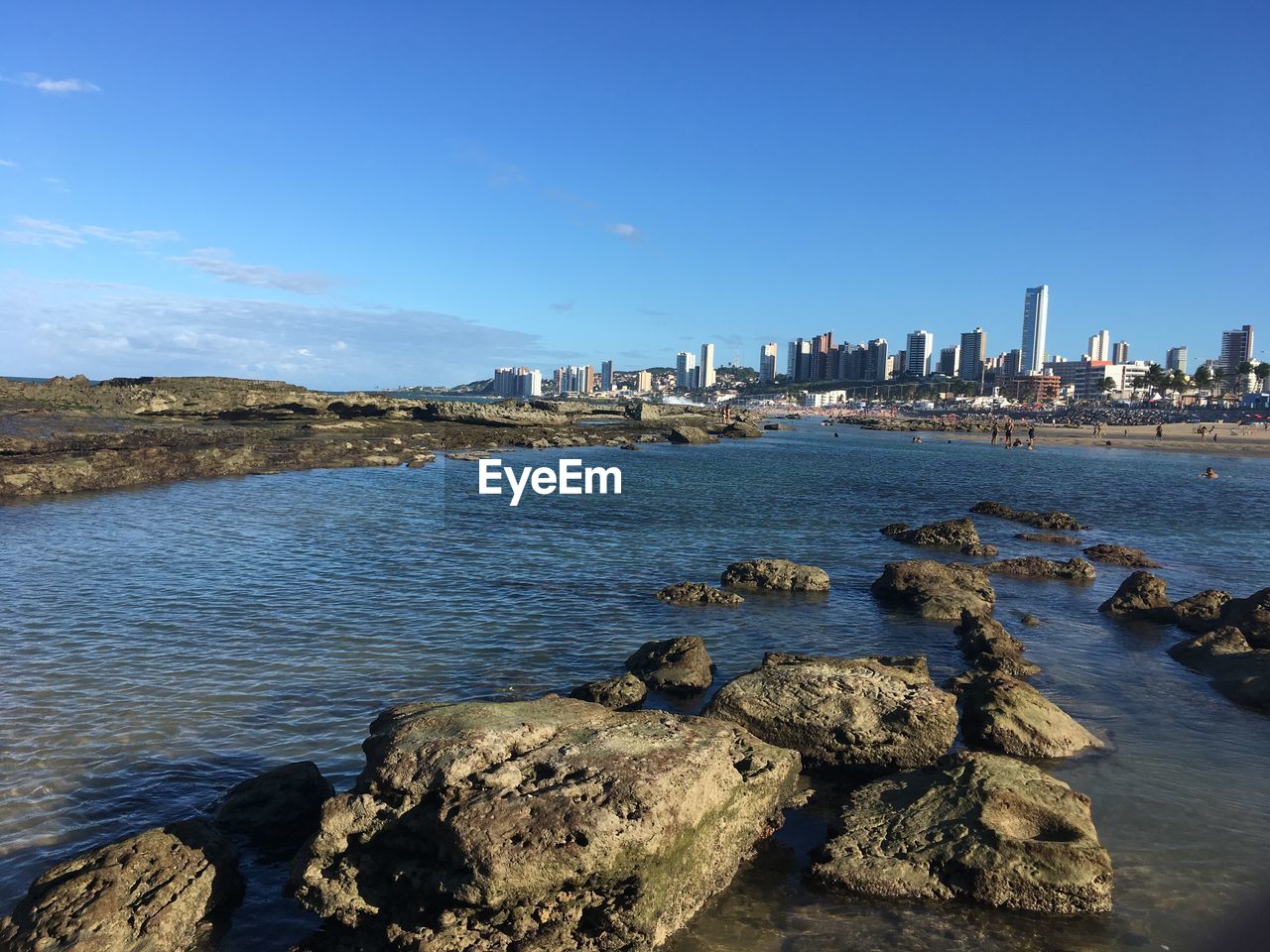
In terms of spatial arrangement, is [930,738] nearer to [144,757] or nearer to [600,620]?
[600,620]

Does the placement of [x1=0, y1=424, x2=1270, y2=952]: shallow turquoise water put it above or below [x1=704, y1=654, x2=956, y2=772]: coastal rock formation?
below

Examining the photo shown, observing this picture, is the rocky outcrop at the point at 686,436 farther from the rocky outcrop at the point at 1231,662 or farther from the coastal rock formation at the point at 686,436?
the rocky outcrop at the point at 1231,662

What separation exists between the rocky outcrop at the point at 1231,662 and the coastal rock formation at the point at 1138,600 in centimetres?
262

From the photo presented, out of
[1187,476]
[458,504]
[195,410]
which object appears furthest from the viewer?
[195,410]

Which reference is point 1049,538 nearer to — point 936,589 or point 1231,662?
point 936,589

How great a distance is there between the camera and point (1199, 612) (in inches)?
739

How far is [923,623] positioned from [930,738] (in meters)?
8.40

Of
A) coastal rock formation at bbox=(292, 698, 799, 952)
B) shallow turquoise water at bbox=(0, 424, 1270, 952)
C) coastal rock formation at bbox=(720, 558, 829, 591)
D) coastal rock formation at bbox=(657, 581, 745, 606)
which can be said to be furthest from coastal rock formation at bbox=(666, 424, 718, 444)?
coastal rock formation at bbox=(292, 698, 799, 952)

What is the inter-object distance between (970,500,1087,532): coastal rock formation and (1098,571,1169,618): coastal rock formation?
47.0ft

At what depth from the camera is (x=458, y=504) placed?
37.6m

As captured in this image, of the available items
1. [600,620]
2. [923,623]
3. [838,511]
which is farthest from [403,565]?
[838,511]

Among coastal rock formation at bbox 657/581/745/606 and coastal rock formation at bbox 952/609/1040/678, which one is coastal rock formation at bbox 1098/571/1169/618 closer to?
coastal rock formation at bbox 952/609/1040/678

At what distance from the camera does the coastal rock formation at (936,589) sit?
19219 millimetres

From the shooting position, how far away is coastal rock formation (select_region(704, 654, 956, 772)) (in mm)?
10773
